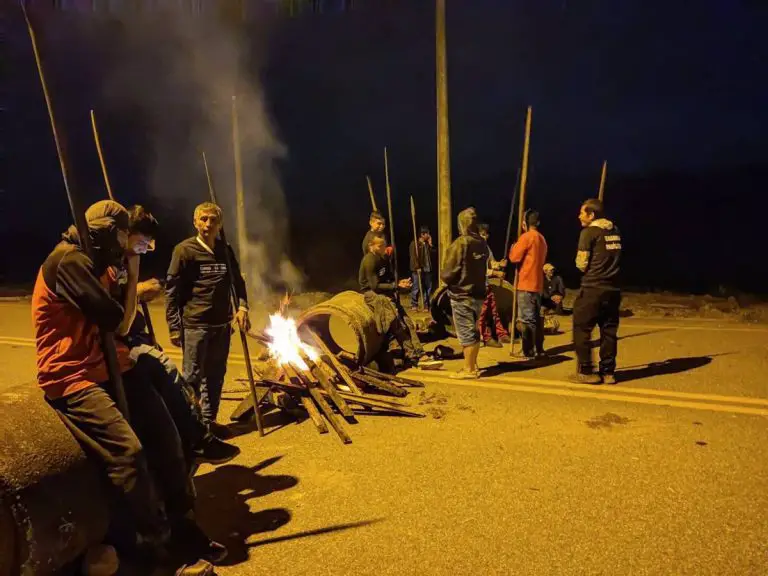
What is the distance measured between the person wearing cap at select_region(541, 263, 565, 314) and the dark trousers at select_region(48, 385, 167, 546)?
9191 mm

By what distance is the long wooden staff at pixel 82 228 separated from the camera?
8.61ft

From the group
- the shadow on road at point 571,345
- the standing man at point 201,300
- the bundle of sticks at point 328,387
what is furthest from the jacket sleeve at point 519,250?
the standing man at point 201,300

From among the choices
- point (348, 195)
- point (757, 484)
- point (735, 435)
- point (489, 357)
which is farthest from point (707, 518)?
point (348, 195)

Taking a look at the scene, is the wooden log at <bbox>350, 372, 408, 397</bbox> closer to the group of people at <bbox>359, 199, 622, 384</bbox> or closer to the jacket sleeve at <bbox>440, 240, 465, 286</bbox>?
the group of people at <bbox>359, 199, 622, 384</bbox>

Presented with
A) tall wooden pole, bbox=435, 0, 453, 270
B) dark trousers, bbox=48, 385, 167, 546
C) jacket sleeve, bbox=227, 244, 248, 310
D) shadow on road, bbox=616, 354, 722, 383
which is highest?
tall wooden pole, bbox=435, 0, 453, 270

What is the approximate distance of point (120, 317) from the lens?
285cm

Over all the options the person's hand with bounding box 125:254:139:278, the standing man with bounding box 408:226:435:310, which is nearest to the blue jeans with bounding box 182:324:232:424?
the person's hand with bounding box 125:254:139:278

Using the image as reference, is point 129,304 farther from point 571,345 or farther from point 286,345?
point 571,345

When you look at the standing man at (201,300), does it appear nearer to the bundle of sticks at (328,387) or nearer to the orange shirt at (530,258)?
the bundle of sticks at (328,387)

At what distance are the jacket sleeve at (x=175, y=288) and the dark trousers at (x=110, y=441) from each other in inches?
91.7

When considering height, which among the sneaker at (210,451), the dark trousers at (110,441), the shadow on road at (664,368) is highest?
the dark trousers at (110,441)

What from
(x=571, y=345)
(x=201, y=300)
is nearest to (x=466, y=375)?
(x=571, y=345)

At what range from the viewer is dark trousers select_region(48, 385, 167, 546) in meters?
2.91

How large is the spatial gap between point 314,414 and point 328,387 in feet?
1.57
